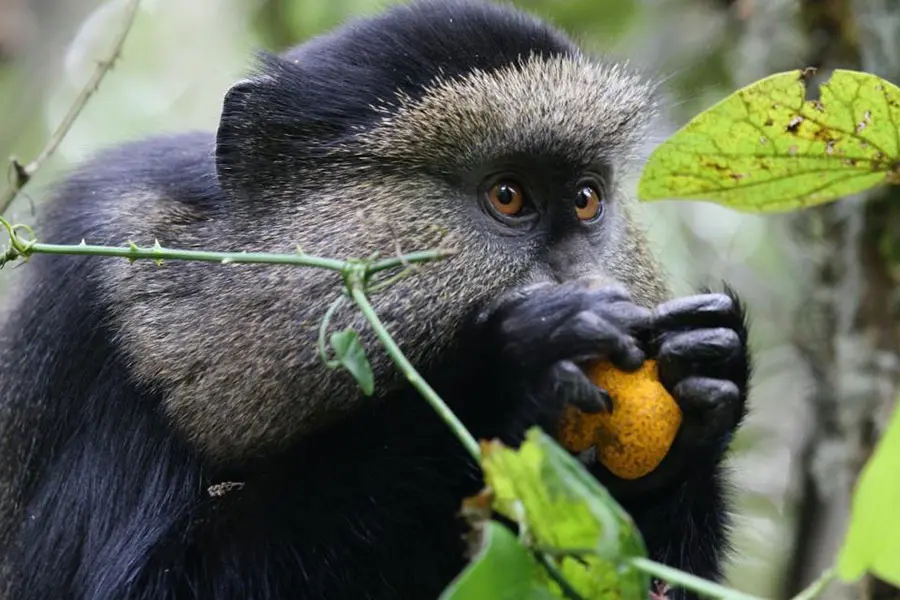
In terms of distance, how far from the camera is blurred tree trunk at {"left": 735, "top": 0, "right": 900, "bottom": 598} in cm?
380

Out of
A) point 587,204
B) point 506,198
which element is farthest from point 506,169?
point 587,204

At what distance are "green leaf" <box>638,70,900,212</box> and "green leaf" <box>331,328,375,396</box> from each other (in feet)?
2.24

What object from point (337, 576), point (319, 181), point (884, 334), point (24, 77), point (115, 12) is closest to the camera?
point (337, 576)

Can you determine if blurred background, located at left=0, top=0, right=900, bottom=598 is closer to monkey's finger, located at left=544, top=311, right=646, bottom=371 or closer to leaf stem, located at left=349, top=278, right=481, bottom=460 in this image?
monkey's finger, located at left=544, top=311, right=646, bottom=371

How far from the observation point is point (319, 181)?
9.48 ft

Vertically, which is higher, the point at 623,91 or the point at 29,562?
the point at 623,91

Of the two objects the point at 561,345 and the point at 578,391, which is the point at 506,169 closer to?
the point at 561,345

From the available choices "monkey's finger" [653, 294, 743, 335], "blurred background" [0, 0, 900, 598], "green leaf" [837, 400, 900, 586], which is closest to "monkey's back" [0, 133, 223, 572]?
"blurred background" [0, 0, 900, 598]

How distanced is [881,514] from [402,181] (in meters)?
1.83

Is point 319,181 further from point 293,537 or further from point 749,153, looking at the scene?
point 749,153

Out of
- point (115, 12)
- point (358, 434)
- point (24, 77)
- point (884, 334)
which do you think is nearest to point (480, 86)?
point (358, 434)

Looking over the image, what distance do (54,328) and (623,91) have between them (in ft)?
5.54

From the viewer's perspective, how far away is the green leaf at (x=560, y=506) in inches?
54.1

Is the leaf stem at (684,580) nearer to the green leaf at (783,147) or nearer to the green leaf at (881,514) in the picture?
the green leaf at (881,514)
